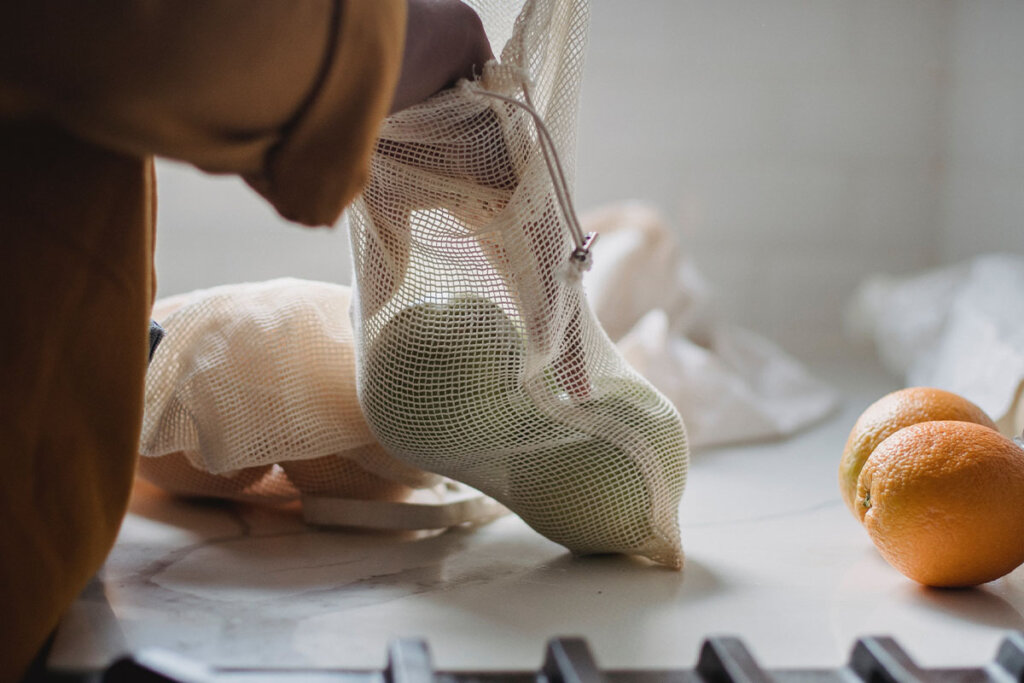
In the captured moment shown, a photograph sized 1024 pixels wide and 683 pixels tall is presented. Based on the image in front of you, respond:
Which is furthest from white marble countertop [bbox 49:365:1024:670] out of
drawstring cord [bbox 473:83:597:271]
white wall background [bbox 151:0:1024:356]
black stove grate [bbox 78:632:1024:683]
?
white wall background [bbox 151:0:1024:356]

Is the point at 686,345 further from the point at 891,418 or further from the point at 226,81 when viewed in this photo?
the point at 226,81

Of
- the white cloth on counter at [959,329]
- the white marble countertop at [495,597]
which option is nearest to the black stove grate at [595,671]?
the white marble countertop at [495,597]

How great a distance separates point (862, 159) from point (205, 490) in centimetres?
104

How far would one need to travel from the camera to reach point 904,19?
1.37 metres

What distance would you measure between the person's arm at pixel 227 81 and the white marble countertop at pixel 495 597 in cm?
20

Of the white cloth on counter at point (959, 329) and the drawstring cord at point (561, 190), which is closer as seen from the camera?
the drawstring cord at point (561, 190)

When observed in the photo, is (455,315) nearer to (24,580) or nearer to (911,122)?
(24,580)

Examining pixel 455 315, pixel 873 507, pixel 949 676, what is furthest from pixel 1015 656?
pixel 455 315

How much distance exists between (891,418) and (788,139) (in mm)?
867

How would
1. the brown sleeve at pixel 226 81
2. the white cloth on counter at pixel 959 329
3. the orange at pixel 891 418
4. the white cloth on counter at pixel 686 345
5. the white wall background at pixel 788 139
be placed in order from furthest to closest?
the white wall background at pixel 788 139, the white cloth on counter at pixel 686 345, the white cloth on counter at pixel 959 329, the orange at pixel 891 418, the brown sleeve at pixel 226 81

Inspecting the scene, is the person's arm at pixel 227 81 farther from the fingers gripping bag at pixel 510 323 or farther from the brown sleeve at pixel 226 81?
the fingers gripping bag at pixel 510 323

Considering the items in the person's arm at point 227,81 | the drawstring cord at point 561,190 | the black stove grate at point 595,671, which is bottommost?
the black stove grate at point 595,671

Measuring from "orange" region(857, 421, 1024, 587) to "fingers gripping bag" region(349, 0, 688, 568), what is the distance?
0.11 meters

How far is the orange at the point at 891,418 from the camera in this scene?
605 mm
